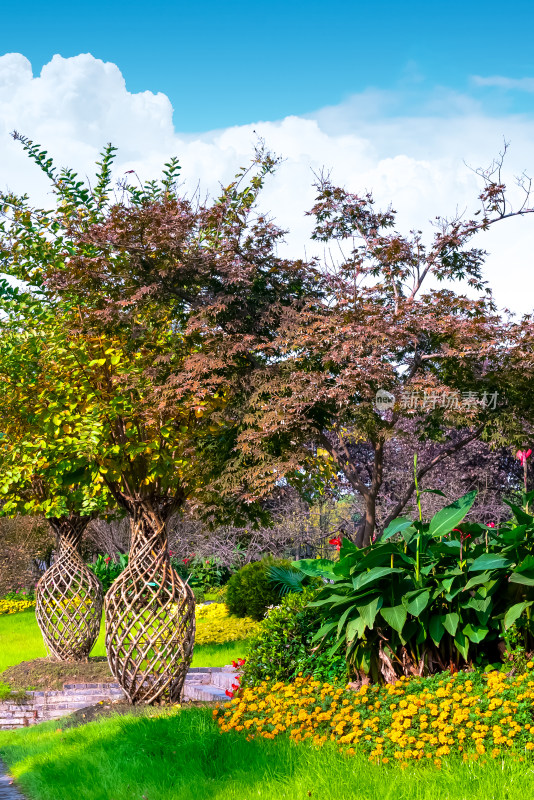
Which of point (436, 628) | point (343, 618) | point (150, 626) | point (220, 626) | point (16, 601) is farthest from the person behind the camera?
point (16, 601)

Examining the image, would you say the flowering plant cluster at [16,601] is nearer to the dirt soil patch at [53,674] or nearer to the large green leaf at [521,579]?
the dirt soil patch at [53,674]

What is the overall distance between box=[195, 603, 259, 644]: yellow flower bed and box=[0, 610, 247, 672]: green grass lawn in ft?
1.25

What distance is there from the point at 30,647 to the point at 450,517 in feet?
32.8

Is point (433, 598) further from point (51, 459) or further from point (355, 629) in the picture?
point (51, 459)

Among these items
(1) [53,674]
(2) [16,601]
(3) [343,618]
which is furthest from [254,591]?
(2) [16,601]

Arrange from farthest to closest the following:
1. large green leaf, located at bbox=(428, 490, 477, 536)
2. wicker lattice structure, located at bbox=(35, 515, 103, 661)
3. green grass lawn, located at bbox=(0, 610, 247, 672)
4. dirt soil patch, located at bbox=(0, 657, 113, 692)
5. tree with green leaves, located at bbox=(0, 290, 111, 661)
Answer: green grass lawn, located at bbox=(0, 610, 247, 672)
wicker lattice structure, located at bbox=(35, 515, 103, 661)
dirt soil patch, located at bbox=(0, 657, 113, 692)
tree with green leaves, located at bbox=(0, 290, 111, 661)
large green leaf, located at bbox=(428, 490, 477, 536)

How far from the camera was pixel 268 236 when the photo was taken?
352 inches

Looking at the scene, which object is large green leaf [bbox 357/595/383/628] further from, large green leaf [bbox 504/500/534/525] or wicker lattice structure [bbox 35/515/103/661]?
wicker lattice structure [bbox 35/515/103/661]

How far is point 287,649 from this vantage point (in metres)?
6.62

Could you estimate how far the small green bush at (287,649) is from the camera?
645cm

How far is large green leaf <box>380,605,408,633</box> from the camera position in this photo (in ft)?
17.3

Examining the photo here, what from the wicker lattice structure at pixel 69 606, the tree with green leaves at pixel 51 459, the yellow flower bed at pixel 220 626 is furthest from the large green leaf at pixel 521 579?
the wicker lattice structure at pixel 69 606

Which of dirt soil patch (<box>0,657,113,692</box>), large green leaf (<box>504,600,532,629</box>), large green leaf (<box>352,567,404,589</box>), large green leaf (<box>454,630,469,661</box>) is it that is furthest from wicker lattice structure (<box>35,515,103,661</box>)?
large green leaf (<box>504,600,532,629</box>)

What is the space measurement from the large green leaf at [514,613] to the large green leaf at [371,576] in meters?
0.78
